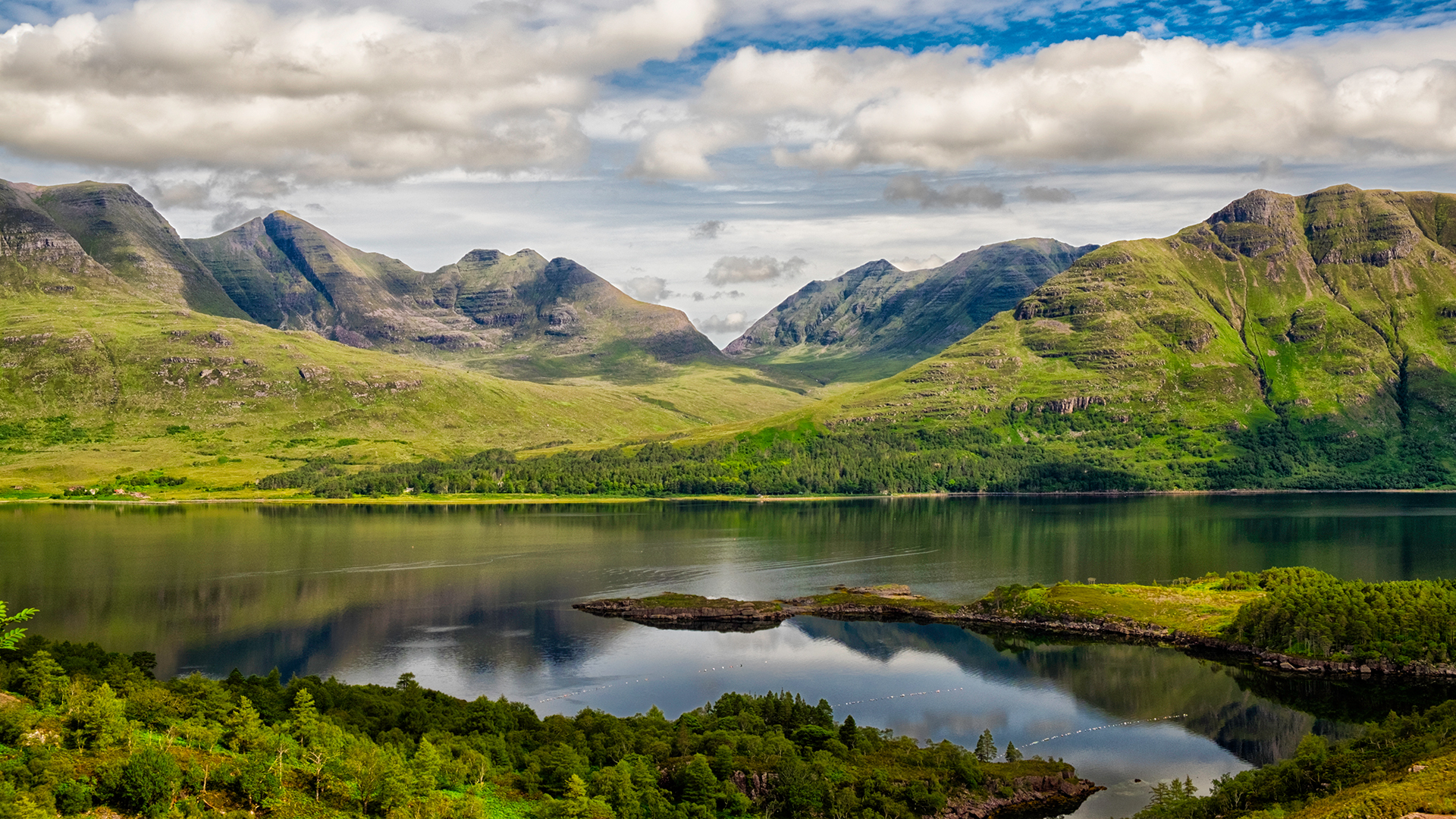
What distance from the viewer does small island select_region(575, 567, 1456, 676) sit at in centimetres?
11819

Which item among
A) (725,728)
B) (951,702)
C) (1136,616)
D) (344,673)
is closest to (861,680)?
(951,702)

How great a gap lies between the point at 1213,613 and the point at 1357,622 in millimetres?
21372

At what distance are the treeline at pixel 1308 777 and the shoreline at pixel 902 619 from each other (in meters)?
46.6

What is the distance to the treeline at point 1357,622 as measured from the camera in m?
116

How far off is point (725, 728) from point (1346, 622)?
263ft

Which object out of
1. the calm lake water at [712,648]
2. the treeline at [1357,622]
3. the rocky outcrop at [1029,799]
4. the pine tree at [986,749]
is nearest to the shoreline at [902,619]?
the treeline at [1357,622]

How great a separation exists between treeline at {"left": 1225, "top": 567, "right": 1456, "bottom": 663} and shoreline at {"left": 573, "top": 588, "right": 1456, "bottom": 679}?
320 cm

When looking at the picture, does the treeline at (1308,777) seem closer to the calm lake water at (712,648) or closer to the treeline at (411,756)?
the calm lake water at (712,648)

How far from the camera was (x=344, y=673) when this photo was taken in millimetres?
114812

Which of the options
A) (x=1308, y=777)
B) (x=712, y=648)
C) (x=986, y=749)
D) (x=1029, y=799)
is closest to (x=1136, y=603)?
(x=712, y=648)

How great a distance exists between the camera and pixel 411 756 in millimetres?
67875

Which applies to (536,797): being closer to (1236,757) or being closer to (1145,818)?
(1145,818)

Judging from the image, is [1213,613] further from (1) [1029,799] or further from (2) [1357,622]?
(1) [1029,799]

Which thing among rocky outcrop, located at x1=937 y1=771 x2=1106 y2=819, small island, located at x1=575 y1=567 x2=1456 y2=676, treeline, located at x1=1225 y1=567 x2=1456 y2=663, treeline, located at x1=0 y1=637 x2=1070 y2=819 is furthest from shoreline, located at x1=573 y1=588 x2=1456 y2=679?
treeline, located at x1=0 y1=637 x2=1070 y2=819
